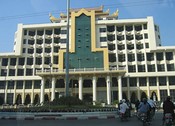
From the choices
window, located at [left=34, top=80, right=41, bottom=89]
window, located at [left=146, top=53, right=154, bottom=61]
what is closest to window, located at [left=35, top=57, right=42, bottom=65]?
window, located at [left=34, top=80, right=41, bottom=89]

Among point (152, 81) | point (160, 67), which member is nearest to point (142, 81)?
point (152, 81)

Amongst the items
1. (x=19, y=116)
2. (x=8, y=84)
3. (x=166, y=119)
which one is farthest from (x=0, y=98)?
Result: (x=166, y=119)

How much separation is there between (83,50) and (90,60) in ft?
11.3

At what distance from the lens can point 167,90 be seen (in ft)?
175

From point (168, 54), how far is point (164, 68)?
399cm

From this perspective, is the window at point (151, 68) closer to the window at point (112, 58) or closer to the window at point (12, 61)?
the window at point (112, 58)

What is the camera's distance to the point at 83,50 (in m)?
55.8

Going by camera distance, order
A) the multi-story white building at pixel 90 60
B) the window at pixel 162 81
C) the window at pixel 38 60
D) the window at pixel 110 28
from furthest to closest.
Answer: the window at pixel 110 28 < the window at pixel 38 60 < the window at pixel 162 81 < the multi-story white building at pixel 90 60

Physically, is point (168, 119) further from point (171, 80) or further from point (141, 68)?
point (141, 68)

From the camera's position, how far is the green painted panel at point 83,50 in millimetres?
53875

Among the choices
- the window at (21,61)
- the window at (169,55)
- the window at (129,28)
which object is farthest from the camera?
the window at (129,28)

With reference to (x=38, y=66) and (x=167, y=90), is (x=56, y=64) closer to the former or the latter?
(x=38, y=66)

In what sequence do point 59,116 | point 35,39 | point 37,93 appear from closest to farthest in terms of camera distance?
point 59,116, point 37,93, point 35,39

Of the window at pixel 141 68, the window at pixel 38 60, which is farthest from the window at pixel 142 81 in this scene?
the window at pixel 38 60
